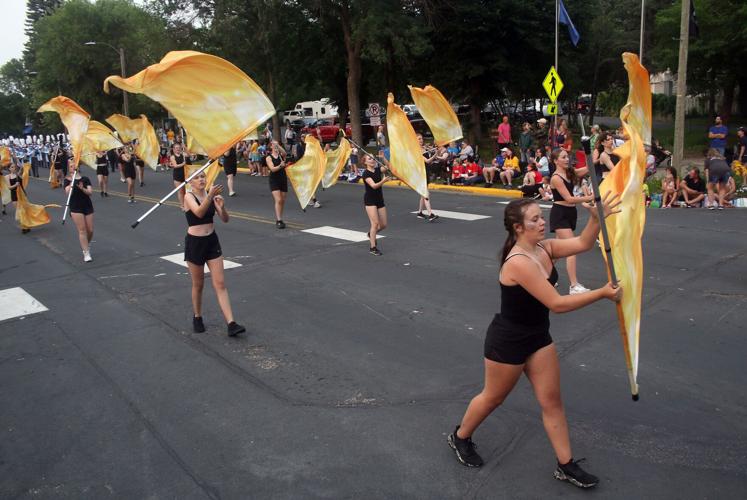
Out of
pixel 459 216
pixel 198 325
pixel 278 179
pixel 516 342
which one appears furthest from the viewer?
pixel 459 216

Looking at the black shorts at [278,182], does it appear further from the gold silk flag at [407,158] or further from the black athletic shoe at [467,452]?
the black athletic shoe at [467,452]

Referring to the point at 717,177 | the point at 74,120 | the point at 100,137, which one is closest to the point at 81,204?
the point at 74,120

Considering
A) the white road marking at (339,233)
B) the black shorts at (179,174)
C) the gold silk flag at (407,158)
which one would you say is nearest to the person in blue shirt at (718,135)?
the gold silk flag at (407,158)

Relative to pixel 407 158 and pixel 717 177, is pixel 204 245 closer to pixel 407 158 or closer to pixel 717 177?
pixel 407 158

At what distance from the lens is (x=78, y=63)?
5769cm

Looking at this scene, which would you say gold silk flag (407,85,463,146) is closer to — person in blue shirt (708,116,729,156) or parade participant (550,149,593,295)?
parade participant (550,149,593,295)

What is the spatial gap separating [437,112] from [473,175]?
746 centimetres

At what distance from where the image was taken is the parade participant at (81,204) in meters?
10.7

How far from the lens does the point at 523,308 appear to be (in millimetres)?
3617

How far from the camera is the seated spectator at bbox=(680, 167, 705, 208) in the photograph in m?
13.6

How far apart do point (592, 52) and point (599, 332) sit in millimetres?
38929

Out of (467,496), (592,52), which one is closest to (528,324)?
(467,496)

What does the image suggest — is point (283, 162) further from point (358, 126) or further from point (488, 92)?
point (488, 92)

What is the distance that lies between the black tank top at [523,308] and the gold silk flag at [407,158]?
277 inches
